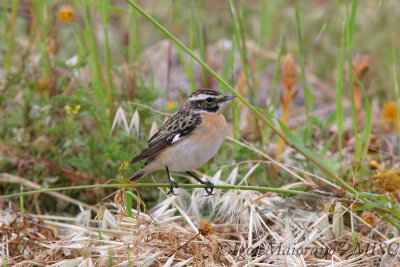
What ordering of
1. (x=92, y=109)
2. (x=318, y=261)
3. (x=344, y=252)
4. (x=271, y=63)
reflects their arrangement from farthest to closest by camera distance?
(x=271, y=63), (x=92, y=109), (x=344, y=252), (x=318, y=261)

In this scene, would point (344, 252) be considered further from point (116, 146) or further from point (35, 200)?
point (35, 200)

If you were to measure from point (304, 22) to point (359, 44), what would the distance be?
1105mm

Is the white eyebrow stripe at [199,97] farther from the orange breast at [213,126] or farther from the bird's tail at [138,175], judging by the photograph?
the bird's tail at [138,175]

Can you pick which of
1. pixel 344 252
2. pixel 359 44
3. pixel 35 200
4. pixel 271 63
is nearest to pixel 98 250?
pixel 35 200

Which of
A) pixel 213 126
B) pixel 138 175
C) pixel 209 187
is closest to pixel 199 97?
pixel 213 126

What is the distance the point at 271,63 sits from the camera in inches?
381

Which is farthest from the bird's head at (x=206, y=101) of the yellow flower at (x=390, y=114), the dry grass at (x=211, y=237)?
the yellow flower at (x=390, y=114)

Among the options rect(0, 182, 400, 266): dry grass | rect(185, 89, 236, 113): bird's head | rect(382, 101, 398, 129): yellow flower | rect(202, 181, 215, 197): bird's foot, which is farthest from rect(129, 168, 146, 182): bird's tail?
rect(382, 101, 398, 129): yellow flower

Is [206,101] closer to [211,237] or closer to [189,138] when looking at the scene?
[189,138]

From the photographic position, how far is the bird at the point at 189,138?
4.73 meters

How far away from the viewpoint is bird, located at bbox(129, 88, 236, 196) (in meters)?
4.73

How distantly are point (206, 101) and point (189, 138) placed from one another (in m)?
0.41

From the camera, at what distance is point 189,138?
192 inches

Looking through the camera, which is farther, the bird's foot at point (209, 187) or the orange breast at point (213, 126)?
the orange breast at point (213, 126)
